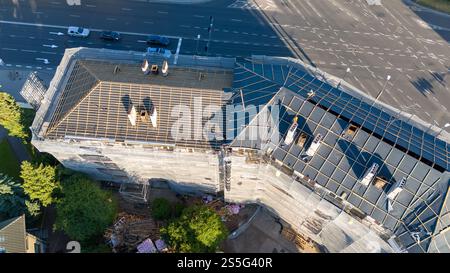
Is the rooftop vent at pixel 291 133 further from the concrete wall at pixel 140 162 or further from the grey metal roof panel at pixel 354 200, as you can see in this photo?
the concrete wall at pixel 140 162

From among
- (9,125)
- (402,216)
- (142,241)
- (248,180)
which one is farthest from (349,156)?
(9,125)

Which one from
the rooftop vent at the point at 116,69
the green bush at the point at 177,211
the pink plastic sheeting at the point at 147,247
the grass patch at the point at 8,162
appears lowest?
the pink plastic sheeting at the point at 147,247

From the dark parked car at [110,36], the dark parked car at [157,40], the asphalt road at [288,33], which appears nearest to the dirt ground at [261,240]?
the asphalt road at [288,33]

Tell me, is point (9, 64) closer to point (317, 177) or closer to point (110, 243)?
point (110, 243)

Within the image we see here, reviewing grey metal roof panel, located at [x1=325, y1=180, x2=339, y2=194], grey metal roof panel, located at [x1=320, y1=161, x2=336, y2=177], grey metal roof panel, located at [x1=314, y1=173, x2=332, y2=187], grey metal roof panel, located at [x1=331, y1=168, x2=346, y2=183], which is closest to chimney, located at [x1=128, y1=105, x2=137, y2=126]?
grey metal roof panel, located at [x1=314, y1=173, x2=332, y2=187]

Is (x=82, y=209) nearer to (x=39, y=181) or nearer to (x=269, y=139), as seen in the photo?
(x=39, y=181)

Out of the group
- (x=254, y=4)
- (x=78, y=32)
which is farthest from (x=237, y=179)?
(x=78, y=32)
